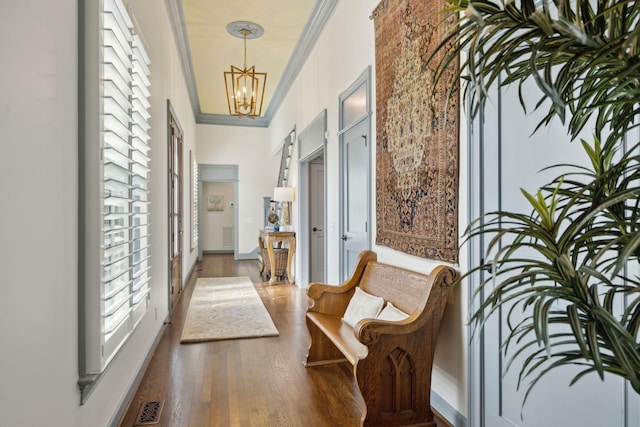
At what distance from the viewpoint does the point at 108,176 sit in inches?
73.6

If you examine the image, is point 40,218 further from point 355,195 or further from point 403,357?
point 355,195

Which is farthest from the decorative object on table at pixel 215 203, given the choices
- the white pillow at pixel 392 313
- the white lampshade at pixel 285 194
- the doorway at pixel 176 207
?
the white pillow at pixel 392 313

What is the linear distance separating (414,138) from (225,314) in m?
3.10

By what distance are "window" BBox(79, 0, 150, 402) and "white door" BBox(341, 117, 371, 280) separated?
69.2 inches

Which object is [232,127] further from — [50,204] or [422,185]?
[50,204]

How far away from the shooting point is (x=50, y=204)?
1356 millimetres

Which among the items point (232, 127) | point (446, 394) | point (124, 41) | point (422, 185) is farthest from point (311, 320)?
point (232, 127)

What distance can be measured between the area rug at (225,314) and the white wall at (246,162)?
3528mm

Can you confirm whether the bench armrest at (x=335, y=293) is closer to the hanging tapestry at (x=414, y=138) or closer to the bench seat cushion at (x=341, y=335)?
the bench seat cushion at (x=341, y=335)

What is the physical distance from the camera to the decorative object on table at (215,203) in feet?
37.9

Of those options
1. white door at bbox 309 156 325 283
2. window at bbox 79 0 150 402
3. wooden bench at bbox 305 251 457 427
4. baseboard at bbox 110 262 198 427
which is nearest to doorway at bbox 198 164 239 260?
white door at bbox 309 156 325 283

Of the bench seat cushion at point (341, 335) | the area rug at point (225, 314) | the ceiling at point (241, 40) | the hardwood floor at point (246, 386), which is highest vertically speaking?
the ceiling at point (241, 40)

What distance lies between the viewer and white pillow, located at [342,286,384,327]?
102 inches

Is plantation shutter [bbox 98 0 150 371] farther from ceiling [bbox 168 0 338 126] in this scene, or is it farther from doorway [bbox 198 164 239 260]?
doorway [bbox 198 164 239 260]
